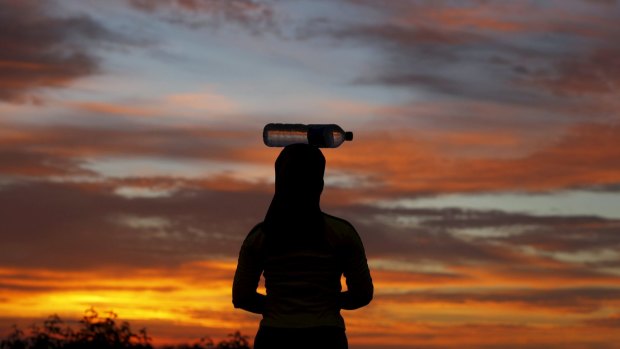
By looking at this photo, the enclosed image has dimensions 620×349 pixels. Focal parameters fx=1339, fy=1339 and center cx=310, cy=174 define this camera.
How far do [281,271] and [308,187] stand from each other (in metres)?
0.62

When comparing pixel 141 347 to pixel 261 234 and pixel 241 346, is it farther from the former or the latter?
pixel 261 234

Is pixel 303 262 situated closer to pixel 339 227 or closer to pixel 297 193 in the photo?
pixel 339 227

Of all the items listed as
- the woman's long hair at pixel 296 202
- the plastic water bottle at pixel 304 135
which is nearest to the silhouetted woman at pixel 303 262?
the woman's long hair at pixel 296 202

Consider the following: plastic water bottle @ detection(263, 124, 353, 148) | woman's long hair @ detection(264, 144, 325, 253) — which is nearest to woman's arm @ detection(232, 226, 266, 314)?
woman's long hair @ detection(264, 144, 325, 253)

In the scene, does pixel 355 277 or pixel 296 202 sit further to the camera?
pixel 355 277

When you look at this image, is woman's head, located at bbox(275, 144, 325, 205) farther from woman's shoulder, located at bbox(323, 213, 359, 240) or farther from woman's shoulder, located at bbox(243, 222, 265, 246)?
woman's shoulder, located at bbox(243, 222, 265, 246)

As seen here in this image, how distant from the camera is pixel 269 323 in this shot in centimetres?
909

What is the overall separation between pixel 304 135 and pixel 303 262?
910 mm

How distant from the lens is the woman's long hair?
876 centimetres

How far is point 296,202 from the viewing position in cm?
882

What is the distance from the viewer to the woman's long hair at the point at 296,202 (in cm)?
876

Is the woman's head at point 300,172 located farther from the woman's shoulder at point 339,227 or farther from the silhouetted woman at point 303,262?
the woman's shoulder at point 339,227

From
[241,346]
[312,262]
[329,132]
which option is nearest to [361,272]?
[312,262]

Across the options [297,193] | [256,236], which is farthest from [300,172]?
[256,236]
